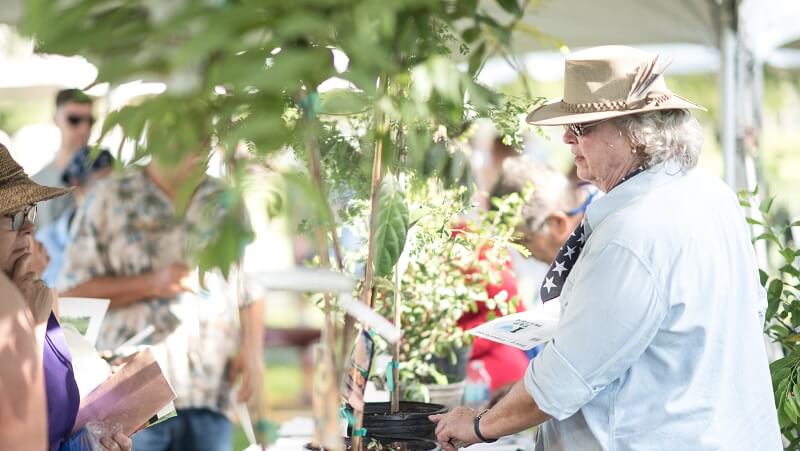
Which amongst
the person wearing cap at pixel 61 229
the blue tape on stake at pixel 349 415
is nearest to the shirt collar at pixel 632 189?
the blue tape on stake at pixel 349 415

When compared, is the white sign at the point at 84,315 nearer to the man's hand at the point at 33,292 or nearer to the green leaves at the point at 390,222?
the man's hand at the point at 33,292

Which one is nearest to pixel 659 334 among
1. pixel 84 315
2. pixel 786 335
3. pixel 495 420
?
pixel 495 420

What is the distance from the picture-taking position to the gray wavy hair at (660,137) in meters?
1.95

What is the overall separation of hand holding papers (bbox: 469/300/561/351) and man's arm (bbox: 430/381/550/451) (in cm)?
10

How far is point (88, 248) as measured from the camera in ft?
10.5

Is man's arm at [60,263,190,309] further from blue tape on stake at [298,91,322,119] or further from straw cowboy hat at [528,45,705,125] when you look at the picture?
blue tape on stake at [298,91,322,119]

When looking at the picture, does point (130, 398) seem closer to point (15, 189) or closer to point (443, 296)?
point (15, 189)

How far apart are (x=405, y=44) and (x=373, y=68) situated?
0.05 metres

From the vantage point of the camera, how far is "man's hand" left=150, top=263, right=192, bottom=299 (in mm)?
3148

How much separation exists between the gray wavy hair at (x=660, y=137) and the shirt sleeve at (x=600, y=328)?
26cm

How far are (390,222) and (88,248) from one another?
187 centimetres

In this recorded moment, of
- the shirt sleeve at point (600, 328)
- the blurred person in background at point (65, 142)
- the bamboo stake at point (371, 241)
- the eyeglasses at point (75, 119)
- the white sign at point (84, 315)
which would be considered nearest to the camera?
the bamboo stake at point (371, 241)

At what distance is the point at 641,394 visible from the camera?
1.85m

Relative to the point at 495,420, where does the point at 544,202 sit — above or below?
above
